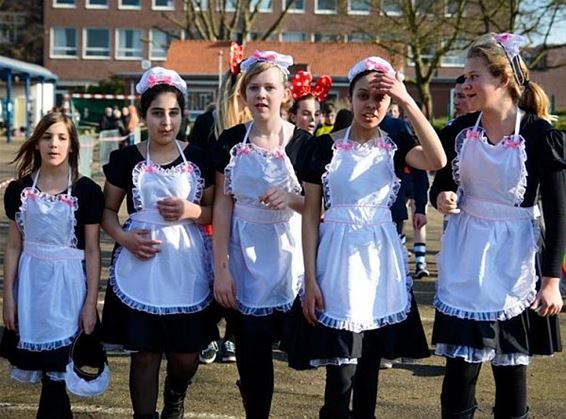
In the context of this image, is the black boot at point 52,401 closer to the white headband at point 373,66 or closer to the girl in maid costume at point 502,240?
the girl in maid costume at point 502,240

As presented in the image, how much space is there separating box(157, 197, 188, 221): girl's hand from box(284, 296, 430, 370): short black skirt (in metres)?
0.71

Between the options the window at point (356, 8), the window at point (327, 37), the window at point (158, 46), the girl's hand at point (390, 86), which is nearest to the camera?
the girl's hand at point (390, 86)

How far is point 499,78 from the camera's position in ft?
12.7

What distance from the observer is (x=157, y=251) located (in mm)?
4227

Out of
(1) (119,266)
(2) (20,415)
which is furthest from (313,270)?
(2) (20,415)

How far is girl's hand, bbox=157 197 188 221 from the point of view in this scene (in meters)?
→ 4.19

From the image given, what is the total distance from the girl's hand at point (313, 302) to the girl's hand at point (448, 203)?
65cm

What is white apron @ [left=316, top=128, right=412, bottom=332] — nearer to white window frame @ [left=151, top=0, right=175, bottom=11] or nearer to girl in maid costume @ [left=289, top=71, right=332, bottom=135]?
girl in maid costume @ [left=289, top=71, right=332, bottom=135]

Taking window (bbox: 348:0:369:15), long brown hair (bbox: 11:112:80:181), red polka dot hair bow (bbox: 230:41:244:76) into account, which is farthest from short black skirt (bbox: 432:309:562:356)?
window (bbox: 348:0:369:15)

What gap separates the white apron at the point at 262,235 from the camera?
4.29 meters

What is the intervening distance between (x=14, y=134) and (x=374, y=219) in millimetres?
37357

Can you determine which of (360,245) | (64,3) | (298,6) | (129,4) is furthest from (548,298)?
(64,3)

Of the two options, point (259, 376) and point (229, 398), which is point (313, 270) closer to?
point (259, 376)

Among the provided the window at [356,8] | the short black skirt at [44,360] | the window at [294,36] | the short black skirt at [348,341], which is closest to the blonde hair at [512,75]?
the short black skirt at [348,341]
